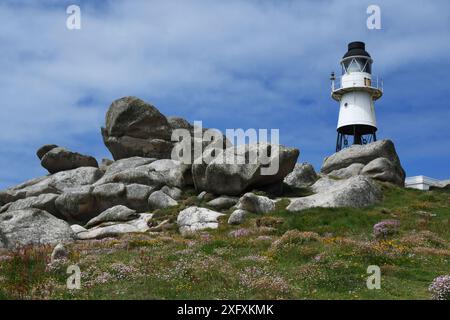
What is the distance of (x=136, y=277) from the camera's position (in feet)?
63.3

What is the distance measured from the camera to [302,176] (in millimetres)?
54625

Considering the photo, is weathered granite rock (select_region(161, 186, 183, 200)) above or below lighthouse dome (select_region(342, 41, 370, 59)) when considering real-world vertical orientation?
below

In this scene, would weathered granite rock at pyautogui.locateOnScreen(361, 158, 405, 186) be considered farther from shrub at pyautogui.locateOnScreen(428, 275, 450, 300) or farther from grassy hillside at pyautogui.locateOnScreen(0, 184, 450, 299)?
shrub at pyautogui.locateOnScreen(428, 275, 450, 300)

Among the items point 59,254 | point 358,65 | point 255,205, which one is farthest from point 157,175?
point 358,65

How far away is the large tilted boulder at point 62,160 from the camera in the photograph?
66.2 meters

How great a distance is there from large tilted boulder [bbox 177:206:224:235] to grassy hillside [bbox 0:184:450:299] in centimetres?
757

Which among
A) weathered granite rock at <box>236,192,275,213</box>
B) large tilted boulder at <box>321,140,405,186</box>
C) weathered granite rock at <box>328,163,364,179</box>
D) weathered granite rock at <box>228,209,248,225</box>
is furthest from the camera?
weathered granite rock at <box>328,163,364,179</box>

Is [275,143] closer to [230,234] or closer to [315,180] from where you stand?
[315,180]

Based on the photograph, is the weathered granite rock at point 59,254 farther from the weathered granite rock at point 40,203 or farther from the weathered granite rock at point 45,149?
the weathered granite rock at point 45,149

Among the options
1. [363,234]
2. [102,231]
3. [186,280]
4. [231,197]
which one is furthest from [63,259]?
[231,197]

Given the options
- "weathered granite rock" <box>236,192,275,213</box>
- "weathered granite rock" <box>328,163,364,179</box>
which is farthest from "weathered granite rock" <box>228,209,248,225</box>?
"weathered granite rock" <box>328,163,364,179</box>

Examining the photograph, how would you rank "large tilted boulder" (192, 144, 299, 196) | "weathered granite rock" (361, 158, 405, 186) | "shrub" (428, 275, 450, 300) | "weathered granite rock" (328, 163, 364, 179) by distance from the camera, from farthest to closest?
"weathered granite rock" (328, 163, 364, 179), "weathered granite rock" (361, 158, 405, 186), "large tilted boulder" (192, 144, 299, 196), "shrub" (428, 275, 450, 300)

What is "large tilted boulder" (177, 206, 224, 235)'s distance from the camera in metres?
39.7

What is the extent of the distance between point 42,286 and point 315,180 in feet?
130
